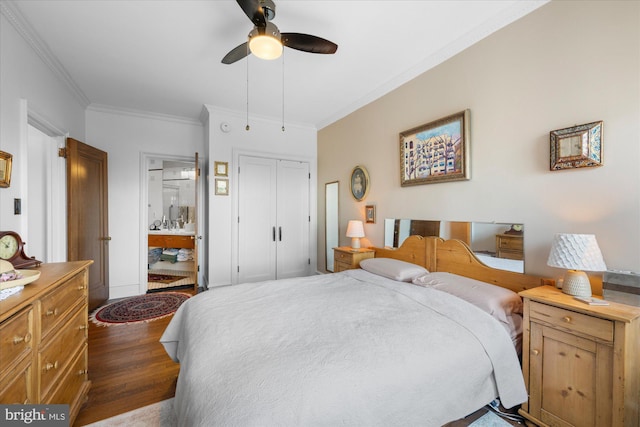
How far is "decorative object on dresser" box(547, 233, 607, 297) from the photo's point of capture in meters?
1.45

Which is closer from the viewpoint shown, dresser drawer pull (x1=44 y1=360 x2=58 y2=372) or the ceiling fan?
dresser drawer pull (x1=44 y1=360 x2=58 y2=372)

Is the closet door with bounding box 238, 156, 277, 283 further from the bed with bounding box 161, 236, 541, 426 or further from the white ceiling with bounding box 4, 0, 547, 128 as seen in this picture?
the bed with bounding box 161, 236, 541, 426

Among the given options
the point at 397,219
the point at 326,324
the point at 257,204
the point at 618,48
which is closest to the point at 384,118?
the point at 397,219

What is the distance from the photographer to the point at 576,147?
170cm

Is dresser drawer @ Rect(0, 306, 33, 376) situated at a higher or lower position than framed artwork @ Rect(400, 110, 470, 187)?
lower

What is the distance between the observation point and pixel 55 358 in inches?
55.2

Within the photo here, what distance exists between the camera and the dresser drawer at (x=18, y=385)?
1.01 m

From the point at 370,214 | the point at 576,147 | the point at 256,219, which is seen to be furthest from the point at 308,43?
the point at 256,219

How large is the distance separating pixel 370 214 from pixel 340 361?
2526mm

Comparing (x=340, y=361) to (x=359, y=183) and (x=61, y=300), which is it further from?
(x=359, y=183)

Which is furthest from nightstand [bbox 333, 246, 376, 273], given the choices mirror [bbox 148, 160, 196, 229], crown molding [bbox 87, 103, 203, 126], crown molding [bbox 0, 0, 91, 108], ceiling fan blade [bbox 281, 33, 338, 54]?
mirror [bbox 148, 160, 196, 229]

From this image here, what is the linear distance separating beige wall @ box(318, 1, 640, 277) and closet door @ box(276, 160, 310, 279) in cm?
225

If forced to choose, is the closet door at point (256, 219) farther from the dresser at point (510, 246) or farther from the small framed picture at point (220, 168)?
the dresser at point (510, 246)

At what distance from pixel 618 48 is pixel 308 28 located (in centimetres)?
209
